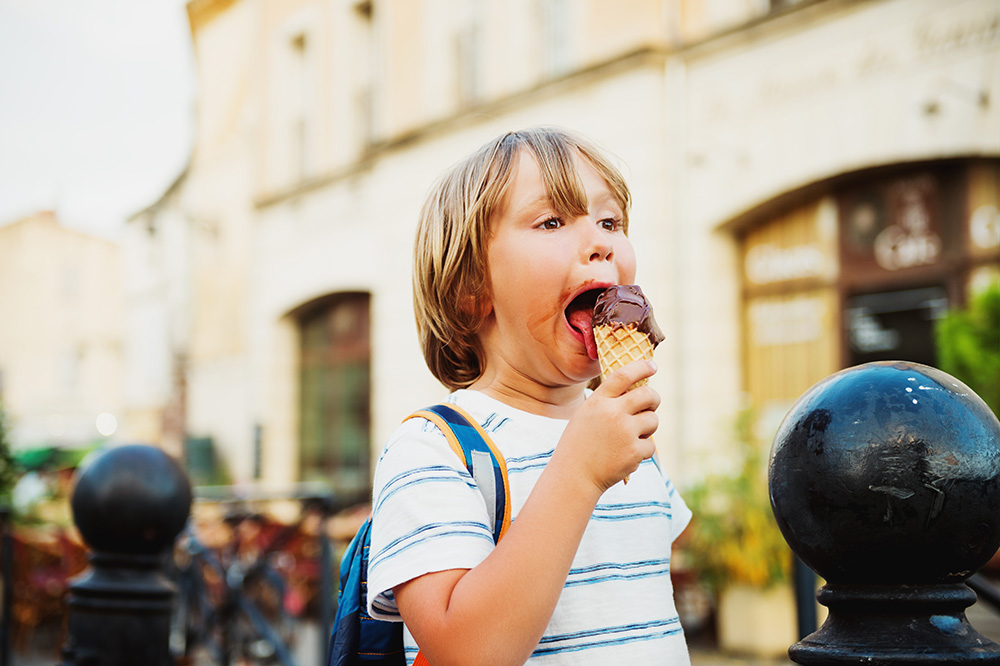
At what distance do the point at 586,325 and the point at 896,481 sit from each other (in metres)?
0.53

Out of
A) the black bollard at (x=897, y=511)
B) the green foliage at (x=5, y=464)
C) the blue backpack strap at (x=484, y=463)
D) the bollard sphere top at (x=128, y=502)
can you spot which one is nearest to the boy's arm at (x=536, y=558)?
the blue backpack strap at (x=484, y=463)

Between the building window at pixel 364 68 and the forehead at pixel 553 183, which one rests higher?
the building window at pixel 364 68

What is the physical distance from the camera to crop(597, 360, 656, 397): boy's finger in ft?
4.08

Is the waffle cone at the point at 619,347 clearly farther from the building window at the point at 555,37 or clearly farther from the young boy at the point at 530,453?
the building window at the point at 555,37

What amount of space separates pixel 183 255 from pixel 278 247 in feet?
14.4

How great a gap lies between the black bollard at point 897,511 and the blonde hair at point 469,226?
22.4 inches

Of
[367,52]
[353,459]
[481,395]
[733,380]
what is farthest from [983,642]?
[367,52]

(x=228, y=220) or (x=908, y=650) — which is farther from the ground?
(x=228, y=220)

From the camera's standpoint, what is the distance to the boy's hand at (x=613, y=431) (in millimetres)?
1222

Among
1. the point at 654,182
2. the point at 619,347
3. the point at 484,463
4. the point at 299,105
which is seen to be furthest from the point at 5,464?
the point at 299,105

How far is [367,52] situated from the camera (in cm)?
1395

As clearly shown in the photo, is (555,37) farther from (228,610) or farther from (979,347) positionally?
(228,610)

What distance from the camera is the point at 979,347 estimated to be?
551cm

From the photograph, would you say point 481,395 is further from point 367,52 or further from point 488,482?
point 367,52
